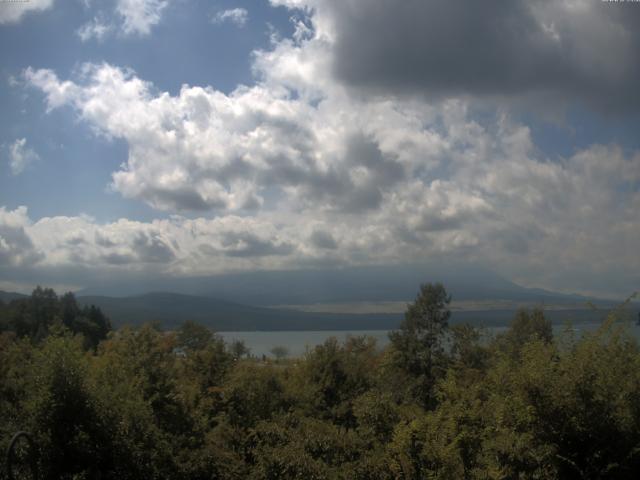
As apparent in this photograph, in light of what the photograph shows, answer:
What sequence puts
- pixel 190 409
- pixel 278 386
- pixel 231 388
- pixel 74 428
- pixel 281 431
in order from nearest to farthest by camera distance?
pixel 74 428 < pixel 281 431 < pixel 190 409 < pixel 231 388 < pixel 278 386

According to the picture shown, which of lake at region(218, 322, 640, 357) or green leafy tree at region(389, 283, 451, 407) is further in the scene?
→ green leafy tree at region(389, 283, 451, 407)

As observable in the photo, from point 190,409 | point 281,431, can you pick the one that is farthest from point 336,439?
point 190,409

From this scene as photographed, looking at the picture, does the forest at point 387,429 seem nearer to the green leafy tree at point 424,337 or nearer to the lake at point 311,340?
the lake at point 311,340

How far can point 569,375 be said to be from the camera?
1094cm

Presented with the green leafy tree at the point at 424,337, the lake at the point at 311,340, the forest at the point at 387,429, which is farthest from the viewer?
the green leafy tree at the point at 424,337

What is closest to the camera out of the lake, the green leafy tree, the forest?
the forest

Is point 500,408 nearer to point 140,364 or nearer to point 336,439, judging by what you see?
point 336,439

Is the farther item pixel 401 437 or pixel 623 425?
pixel 401 437

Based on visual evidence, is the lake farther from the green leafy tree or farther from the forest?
the green leafy tree

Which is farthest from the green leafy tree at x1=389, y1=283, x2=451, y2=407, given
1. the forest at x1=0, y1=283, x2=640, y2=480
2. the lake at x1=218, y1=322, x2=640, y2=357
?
the forest at x1=0, y1=283, x2=640, y2=480

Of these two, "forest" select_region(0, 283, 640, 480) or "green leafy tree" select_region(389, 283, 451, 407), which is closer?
"forest" select_region(0, 283, 640, 480)

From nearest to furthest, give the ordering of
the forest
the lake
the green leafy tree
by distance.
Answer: the forest < the lake < the green leafy tree

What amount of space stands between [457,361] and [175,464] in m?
25.5

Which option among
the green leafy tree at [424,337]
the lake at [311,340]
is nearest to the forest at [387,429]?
the lake at [311,340]
